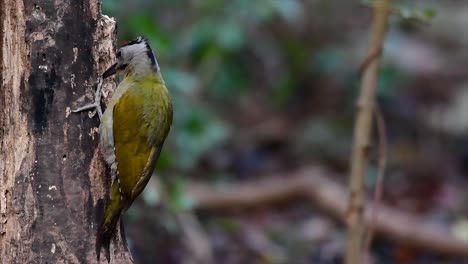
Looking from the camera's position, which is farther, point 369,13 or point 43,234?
point 369,13

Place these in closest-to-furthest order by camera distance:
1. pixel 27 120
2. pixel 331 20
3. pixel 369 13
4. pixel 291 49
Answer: pixel 27 120 → pixel 291 49 → pixel 331 20 → pixel 369 13

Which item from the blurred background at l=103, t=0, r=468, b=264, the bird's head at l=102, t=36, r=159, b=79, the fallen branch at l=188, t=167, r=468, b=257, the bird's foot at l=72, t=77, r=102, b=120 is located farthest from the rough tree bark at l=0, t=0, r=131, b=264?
the fallen branch at l=188, t=167, r=468, b=257

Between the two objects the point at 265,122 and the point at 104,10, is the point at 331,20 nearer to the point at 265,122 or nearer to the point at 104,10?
the point at 265,122

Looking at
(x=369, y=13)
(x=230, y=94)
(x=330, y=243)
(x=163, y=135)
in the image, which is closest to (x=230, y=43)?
(x=230, y=94)

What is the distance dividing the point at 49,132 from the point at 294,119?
23.8 ft

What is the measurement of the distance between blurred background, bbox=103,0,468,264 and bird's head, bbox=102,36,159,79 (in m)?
2.04

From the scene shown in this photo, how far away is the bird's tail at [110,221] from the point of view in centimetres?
400

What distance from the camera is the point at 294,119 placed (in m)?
11.1

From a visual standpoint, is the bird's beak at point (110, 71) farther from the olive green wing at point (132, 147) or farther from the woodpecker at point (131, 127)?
the olive green wing at point (132, 147)

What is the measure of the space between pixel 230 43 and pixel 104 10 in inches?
68.9

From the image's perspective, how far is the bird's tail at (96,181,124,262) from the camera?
13.1 ft

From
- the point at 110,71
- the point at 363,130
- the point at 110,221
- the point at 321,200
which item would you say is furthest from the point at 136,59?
the point at 321,200

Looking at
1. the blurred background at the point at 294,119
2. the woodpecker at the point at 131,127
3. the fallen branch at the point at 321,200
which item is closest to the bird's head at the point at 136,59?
the woodpecker at the point at 131,127

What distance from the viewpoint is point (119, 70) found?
4.23 metres
